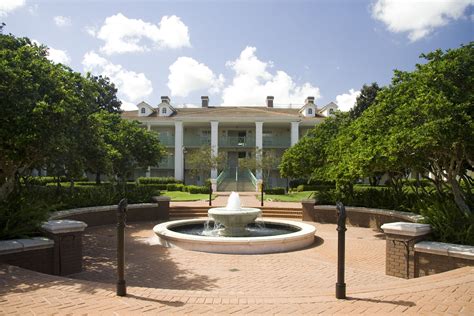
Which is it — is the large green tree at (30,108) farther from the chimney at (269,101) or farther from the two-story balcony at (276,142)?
the chimney at (269,101)

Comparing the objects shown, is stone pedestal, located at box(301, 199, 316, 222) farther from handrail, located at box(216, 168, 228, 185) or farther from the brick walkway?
handrail, located at box(216, 168, 228, 185)

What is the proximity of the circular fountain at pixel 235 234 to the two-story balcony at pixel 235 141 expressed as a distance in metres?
23.3

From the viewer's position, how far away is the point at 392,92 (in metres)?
10.9

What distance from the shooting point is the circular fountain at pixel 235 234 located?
9531 millimetres

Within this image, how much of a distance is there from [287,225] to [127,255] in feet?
20.8

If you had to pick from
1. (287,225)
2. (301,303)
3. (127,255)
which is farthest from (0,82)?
(287,225)

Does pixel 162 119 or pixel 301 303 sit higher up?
pixel 162 119

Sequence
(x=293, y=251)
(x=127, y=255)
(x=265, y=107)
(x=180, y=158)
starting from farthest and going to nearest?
1. (x=265, y=107)
2. (x=180, y=158)
3. (x=293, y=251)
4. (x=127, y=255)

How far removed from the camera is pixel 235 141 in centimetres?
3766

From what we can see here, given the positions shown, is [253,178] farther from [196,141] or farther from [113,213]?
[113,213]

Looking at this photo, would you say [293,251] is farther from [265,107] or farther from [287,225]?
[265,107]

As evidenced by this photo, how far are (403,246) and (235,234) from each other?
5.69m

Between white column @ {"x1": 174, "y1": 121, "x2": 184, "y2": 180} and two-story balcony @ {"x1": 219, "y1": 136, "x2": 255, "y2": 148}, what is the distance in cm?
422

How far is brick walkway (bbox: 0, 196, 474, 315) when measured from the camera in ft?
15.0
